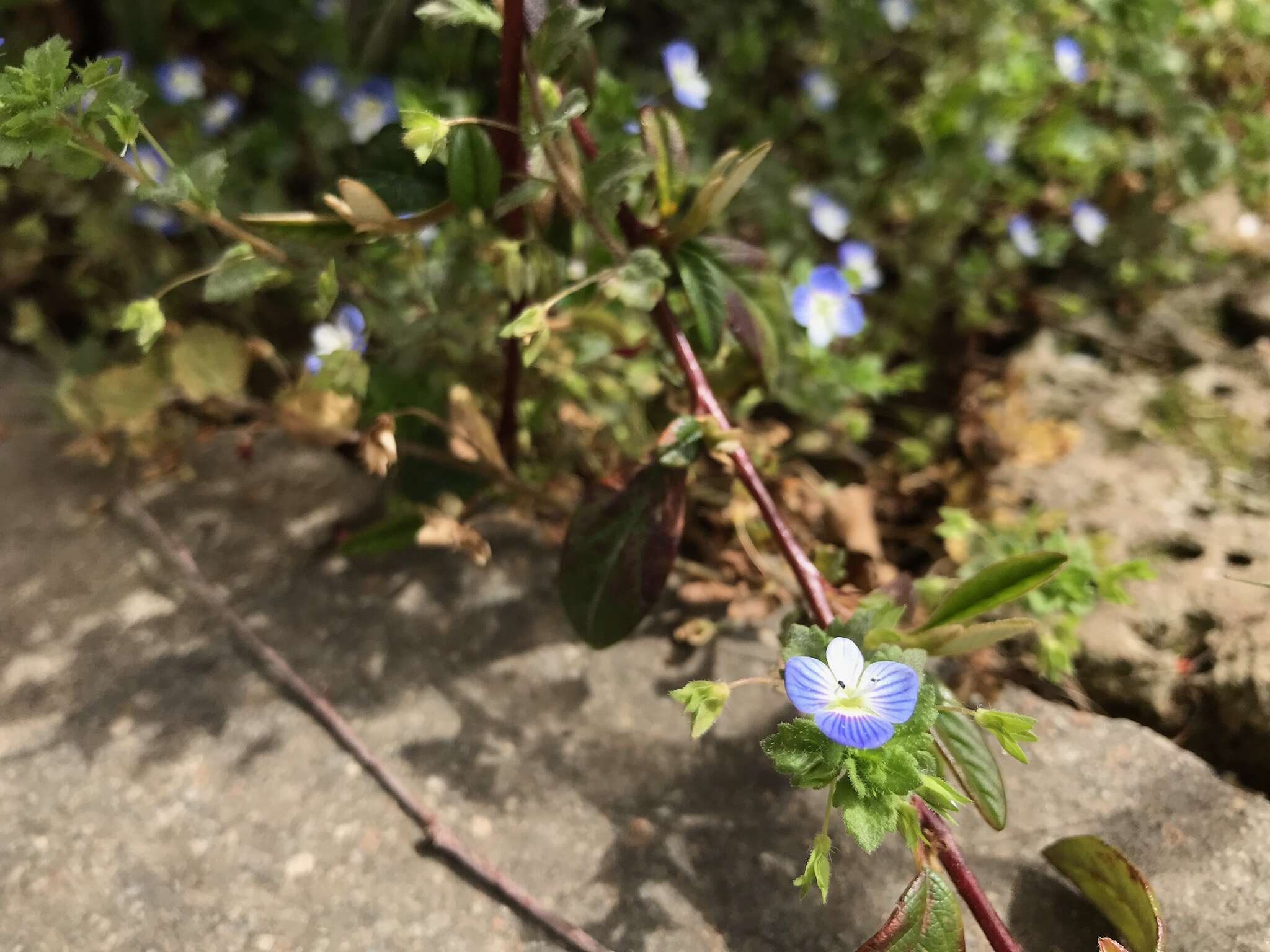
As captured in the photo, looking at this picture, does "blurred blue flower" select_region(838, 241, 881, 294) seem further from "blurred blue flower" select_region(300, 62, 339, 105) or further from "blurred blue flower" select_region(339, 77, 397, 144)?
"blurred blue flower" select_region(300, 62, 339, 105)

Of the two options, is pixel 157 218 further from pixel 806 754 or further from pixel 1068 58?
pixel 1068 58

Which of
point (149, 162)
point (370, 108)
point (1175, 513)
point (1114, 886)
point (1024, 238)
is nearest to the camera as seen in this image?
point (1114, 886)

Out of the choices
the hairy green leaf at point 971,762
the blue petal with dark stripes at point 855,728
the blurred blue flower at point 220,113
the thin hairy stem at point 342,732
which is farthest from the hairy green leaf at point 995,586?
the blurred blue flower at point 220,113

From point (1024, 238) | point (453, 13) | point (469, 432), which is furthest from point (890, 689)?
point (1024, 238)

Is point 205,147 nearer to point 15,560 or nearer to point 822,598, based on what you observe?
point 15,560

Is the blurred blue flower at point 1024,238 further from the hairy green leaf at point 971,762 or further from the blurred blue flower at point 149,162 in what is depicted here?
the blurred blue flower at point 149,162

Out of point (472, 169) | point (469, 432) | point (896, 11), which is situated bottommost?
point (469, 432)

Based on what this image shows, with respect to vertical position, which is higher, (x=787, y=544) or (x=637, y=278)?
(x=637, y=278)
